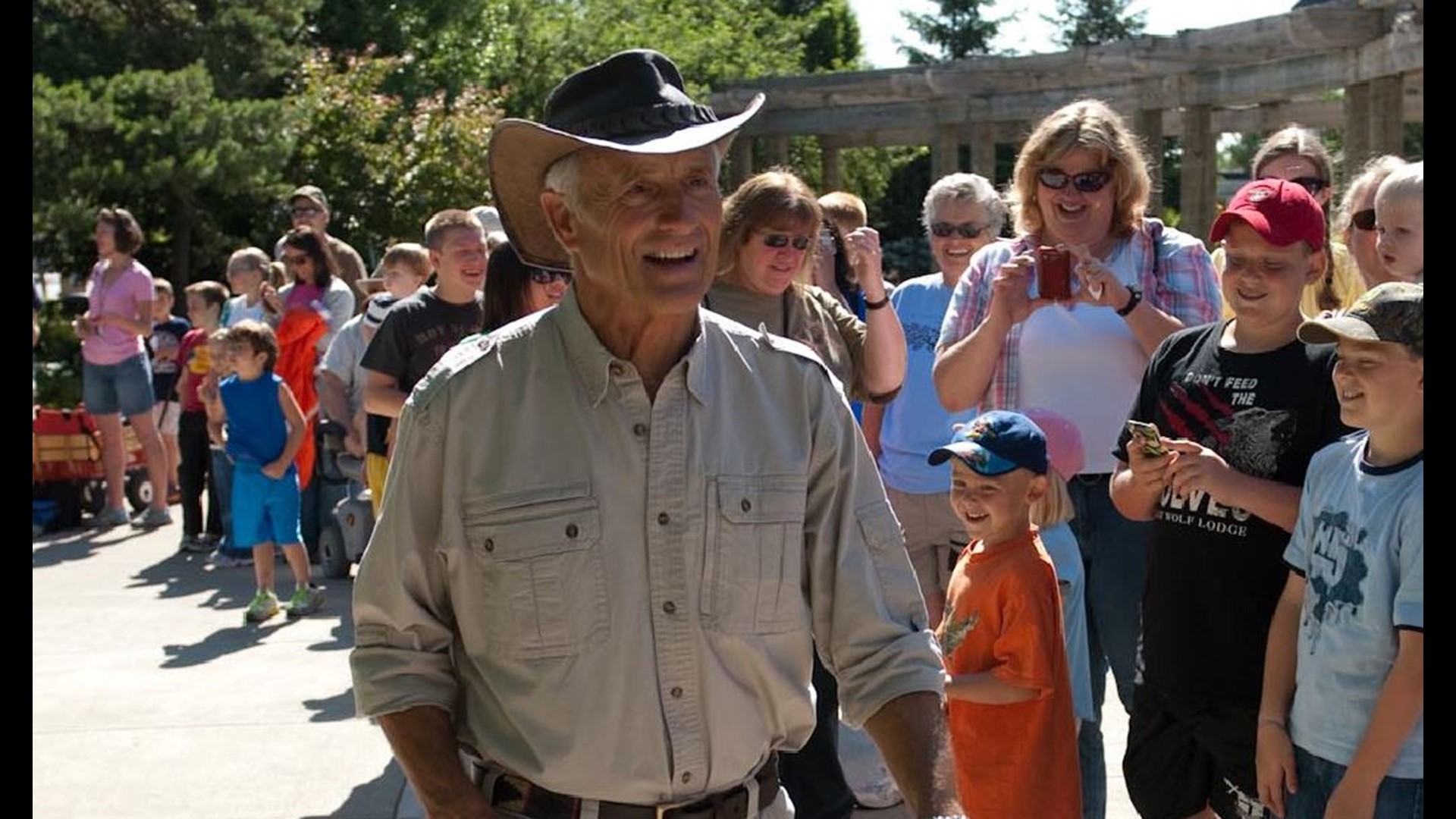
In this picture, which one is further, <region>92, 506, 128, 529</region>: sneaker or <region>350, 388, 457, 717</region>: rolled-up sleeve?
<region>92, 506, 128, 529</region>: sneaker

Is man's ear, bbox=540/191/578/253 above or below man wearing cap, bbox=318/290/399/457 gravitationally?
above

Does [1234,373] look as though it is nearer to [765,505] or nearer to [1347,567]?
[1347,567]

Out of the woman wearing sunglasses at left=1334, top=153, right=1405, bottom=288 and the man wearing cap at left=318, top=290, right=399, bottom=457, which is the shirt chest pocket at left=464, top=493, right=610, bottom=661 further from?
the man wearing cap at left=318, top=290, right=399, bottom=457

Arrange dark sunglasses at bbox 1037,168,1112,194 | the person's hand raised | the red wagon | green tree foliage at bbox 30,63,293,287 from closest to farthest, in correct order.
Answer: the person's hand raised
dark sunglasses at bbox 1037,168,1112,194
the red wagon
green tree foliage at bbox 30,63,293,287

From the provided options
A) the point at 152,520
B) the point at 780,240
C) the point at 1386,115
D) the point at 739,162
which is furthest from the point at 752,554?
the point at 739,162

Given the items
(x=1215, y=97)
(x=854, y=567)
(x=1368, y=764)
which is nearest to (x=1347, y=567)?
(x=1368, y=764)

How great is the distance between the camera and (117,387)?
521 inches

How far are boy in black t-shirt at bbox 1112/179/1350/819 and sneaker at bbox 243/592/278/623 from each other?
6261mm

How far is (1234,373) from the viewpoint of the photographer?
4.42 metres

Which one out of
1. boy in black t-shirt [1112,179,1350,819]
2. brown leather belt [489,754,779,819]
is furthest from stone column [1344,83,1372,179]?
brown leather belt [489,754,779,819]

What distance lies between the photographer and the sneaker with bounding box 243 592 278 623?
32.0 feet
